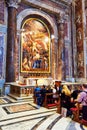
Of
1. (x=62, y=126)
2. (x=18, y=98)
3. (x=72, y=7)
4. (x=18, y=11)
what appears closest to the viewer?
(x=62, y=126)

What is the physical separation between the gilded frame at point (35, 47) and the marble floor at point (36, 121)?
248 inches

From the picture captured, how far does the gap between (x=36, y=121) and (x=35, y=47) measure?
27.4ft

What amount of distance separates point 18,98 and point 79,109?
4398mm

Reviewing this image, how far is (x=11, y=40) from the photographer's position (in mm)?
10750

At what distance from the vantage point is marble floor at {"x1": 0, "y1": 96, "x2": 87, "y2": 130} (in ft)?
14.4

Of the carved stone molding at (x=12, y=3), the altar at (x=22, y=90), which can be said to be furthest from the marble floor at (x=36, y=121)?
the carved stone molding at (x=12, y=3)

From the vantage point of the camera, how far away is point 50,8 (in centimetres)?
1326

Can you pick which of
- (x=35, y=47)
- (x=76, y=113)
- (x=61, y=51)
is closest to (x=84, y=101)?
(x=76, y=113)

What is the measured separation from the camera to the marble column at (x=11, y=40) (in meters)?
10.5

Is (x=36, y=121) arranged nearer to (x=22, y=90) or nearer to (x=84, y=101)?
(x=84, y=101)

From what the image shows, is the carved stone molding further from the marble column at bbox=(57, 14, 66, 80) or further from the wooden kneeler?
the wooden kneeler

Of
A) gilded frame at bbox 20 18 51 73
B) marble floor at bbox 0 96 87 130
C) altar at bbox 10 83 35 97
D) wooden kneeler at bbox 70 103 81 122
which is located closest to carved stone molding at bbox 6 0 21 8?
gilded frame at bbox 20 18 51 73

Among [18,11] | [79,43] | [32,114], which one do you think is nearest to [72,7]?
[79,43]

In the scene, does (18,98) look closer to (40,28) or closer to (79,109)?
(79,109)
